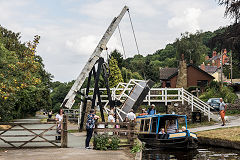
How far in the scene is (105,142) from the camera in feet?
46.2

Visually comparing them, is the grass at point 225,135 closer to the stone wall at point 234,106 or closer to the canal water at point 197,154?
the canal water at point 197,154

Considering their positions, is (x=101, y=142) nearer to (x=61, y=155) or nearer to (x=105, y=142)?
(x=105, y=142)

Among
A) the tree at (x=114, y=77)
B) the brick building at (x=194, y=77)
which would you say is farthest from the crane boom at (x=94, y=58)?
the brick building at (x=194, y=77)

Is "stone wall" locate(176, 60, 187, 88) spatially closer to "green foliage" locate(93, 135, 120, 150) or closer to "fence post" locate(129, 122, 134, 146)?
"fence post" locate(129, 122, 134, 146)

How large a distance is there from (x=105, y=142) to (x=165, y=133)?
24.3 feet

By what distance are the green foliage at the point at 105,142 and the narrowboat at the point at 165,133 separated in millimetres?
6082

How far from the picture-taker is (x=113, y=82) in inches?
2239

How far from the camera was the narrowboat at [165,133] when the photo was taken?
62.5 ft

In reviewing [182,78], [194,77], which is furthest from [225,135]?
[194,77]

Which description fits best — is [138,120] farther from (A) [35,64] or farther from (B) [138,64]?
(B) [138,64]

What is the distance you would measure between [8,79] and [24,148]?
3649mm

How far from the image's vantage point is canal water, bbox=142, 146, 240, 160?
52.3ft

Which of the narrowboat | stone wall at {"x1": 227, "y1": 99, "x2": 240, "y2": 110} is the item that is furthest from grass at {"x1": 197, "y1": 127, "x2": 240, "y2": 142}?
stone wall at {"x1": 227, "y1": 99, "x2": 240, "y2": 110}

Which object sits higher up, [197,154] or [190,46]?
[190,46]
